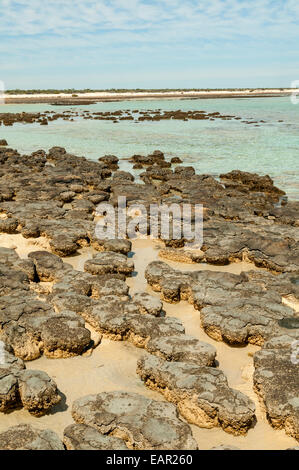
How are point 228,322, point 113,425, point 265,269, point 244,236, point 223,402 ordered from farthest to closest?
point 244,236
point 265,269
point 228,322
point 223,402
point 113,425

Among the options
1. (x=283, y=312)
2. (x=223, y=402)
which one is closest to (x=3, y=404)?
(x=223, y=402)

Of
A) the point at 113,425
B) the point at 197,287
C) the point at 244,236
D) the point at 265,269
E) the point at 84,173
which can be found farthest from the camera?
the point at 84,173

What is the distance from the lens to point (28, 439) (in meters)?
4.39

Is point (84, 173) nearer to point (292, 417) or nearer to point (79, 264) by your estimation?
point (79, 264)

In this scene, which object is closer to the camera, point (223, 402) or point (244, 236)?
point (223, 402)

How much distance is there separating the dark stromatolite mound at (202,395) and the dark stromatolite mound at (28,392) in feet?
4.58

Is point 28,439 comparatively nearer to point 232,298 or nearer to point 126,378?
point 126,378

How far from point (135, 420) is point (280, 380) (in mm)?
2150

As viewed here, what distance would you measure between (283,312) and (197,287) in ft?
5.73

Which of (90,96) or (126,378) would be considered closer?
(126,378)

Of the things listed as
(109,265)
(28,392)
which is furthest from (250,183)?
(28,392)

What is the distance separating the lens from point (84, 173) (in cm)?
1989

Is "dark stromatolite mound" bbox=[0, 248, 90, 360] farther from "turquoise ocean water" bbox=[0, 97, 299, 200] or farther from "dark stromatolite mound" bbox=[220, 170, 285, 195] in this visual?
"turquoise ocean water" bbox=[0, 97, 299, 200]

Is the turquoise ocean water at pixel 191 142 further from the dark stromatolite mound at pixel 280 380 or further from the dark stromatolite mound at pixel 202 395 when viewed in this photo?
the dark stromatolite mound at pixel 202 395
